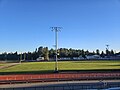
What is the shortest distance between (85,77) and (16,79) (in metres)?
8.03

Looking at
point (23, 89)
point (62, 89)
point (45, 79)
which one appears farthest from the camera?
point (45, 79)

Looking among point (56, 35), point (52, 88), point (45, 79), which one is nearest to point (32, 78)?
point (45, 79)

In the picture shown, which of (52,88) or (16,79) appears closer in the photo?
(52,88)

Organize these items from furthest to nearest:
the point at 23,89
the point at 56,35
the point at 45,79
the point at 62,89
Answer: the point at 56,35 → the point at 45,79 → the point at 23,89 → the point at 62,89

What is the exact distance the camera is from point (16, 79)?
3556 centimetres

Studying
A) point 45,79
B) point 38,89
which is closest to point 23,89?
point 38,89

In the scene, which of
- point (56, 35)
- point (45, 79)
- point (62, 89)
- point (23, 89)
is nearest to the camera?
point (62, 89)

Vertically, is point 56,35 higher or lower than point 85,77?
higher

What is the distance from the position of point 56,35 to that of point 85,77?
2444 centimetres

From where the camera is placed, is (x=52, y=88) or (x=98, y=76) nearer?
(x=52, y=88)

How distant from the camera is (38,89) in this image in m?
24.7

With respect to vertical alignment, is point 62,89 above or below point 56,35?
below

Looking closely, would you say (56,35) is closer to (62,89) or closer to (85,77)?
(85,77)

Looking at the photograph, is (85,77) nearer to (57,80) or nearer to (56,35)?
(57,80)
